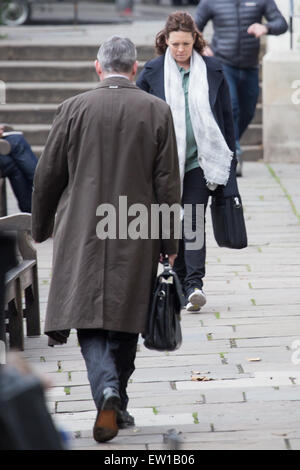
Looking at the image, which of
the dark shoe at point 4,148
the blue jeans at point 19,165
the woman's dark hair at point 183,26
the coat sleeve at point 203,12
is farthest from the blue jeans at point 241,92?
the woman's dark hair at point 183,26

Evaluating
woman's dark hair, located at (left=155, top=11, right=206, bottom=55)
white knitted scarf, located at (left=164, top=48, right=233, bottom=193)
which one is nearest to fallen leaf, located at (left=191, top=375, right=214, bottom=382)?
white knitted scarf, located at (left=164, top=48, right=233, bottom=193)

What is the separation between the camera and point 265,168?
1179cm

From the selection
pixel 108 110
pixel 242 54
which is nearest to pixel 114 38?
pixel 108 110

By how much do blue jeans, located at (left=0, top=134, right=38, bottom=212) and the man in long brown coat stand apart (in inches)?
168

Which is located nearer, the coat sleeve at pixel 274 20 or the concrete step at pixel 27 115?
the coat sleeve at pixel 274 20

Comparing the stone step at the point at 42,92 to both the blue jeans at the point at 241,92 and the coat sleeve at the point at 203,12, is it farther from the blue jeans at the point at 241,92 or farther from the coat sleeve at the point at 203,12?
the coat sleeve at the point at 203,12

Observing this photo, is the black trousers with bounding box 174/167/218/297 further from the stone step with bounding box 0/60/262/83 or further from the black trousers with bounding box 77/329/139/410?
the stone step with bounding box 0/60/262/83

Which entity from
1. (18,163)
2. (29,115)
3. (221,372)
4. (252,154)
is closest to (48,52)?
(29,115)

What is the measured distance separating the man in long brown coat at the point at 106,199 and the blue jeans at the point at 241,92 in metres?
6.34

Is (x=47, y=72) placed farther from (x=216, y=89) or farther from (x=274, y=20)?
(x=216, y=89)

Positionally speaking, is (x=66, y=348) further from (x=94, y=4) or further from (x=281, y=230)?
(x=94, y=4)

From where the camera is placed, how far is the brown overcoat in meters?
4.41

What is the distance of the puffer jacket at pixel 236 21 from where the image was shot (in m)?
10.6

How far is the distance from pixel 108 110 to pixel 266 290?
10.2ft
